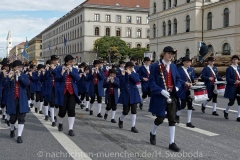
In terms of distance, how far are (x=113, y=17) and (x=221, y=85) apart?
79919 mm

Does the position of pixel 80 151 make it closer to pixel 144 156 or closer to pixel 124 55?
pixel 144 156

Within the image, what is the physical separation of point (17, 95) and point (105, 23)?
82.1 meters

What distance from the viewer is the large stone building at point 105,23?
282 ft

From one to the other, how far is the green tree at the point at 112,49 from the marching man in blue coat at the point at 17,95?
6583cm

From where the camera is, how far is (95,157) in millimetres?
6133

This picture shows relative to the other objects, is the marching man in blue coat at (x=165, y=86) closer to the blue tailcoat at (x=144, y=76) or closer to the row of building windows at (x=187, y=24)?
the blue tailcoat at (x=144, y=76)

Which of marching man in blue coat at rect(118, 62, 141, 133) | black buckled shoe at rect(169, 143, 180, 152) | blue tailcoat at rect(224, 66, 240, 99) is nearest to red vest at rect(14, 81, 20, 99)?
marching man in blue coat at rect(118, 62, 141, 133)

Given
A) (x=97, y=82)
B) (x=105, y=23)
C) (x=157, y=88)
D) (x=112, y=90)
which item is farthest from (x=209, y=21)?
(x=157, y=88)

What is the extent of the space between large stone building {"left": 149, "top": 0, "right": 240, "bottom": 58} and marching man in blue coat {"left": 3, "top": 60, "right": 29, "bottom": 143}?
41144 mm

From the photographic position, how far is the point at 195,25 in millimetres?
52625

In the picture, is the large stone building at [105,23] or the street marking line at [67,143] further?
the large stone building at [105,23]

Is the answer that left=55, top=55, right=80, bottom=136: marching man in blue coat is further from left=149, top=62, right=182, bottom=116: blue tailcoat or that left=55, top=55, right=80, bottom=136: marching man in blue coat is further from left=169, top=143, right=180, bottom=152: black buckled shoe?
left=169, top=143, right=180, bottom=152: black buckled shoe

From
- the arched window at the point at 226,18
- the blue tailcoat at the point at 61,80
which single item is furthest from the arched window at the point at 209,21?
the blue tailcoat at the point at 61,80

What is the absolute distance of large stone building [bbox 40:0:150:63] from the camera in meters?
85.9
